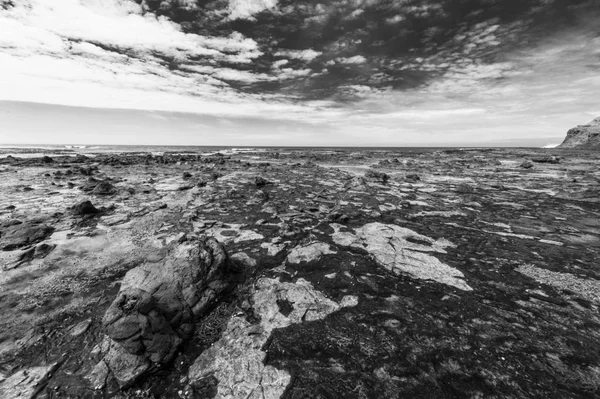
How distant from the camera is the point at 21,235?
10.8 metres

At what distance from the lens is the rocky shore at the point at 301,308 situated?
472 centimetres

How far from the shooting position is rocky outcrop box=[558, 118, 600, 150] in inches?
4985

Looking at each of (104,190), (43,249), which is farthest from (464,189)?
(104,190)

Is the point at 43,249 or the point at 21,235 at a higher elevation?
the point at 21,235

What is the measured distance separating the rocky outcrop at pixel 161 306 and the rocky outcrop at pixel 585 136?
187 m

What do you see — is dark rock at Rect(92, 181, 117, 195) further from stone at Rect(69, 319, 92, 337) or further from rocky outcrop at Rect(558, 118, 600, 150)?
rocky outcrop at Rect(558, 118, 600, 150)

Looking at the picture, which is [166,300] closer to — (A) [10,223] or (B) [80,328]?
(B) [80,328]

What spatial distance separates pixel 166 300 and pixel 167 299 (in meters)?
0.04

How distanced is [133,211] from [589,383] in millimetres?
19341

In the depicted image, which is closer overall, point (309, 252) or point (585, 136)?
point (309, 252)

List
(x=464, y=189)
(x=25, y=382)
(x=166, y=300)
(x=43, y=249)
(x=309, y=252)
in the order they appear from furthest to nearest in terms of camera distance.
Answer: (x=464, y=189) → (x=309, y=252) → (x=43, y=249) → (x=166, y=300) → (x=25, y=382)

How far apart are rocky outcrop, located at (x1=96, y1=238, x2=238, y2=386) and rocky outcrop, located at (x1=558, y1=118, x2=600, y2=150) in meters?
187

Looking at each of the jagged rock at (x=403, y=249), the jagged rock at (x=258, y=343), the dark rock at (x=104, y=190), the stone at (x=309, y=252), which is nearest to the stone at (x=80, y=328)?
the jagged rock at (x=258, y=343)

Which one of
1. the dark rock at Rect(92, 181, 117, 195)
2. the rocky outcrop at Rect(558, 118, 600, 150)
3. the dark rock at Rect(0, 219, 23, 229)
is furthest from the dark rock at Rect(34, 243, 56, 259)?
the rocky outcrop at Rect(558, 118, 600, 150)
